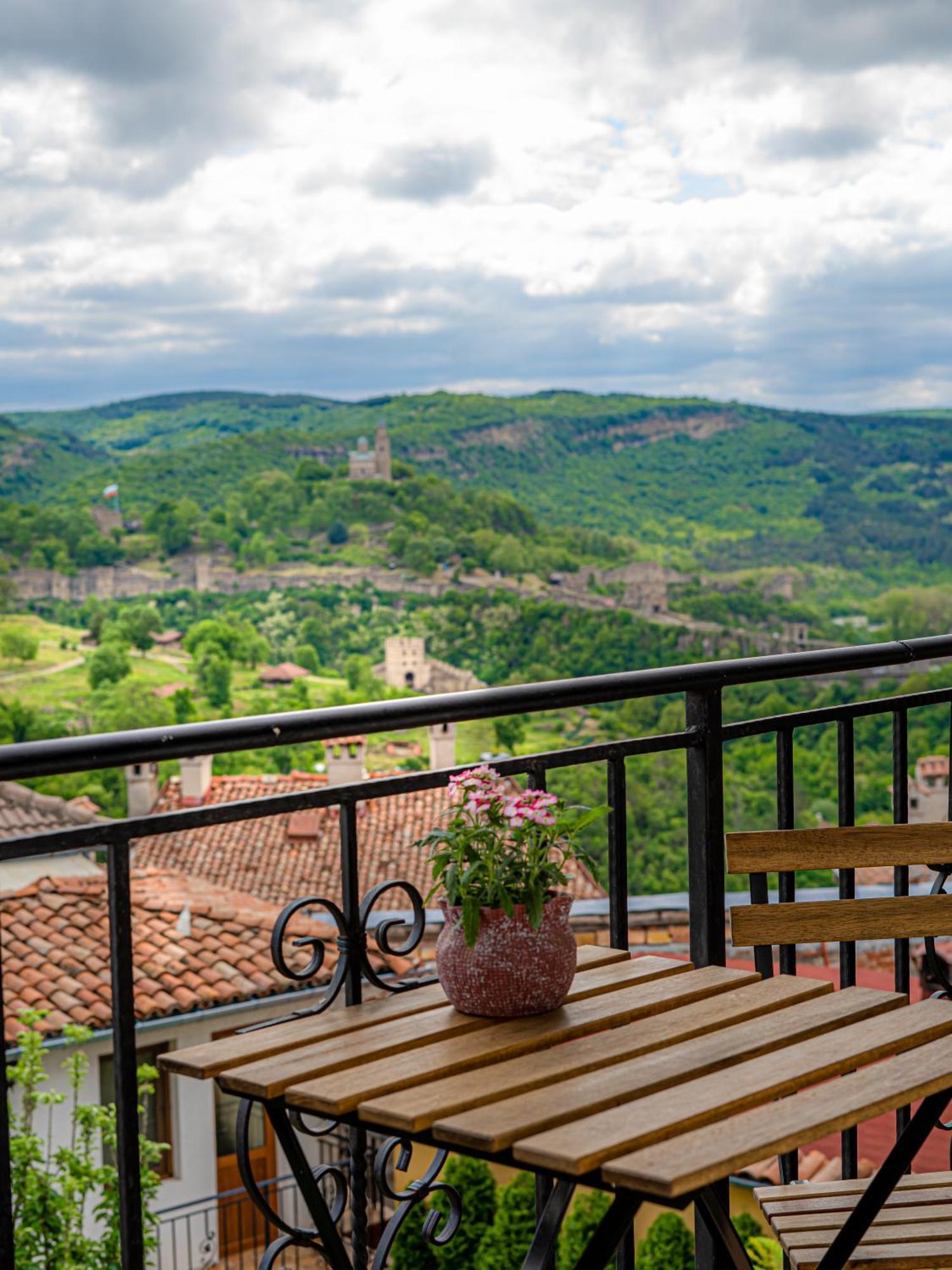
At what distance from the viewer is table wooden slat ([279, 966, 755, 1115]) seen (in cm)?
113

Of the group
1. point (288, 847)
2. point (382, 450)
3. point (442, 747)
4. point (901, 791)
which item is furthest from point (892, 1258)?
point (382, 450)

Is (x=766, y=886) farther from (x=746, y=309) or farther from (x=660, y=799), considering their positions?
(x=746, y=309)

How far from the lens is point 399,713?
146cm

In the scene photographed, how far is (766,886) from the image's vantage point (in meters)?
1.84

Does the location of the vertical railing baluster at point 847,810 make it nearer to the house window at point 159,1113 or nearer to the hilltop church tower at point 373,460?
the house window at point 159,1113

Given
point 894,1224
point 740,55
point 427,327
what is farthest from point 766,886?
point 427,327

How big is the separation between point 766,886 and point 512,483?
156 feet

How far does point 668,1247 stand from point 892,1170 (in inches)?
418

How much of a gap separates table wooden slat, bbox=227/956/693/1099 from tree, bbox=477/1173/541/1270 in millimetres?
10928

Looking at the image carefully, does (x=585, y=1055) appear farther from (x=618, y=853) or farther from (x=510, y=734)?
(x=510, y=734)

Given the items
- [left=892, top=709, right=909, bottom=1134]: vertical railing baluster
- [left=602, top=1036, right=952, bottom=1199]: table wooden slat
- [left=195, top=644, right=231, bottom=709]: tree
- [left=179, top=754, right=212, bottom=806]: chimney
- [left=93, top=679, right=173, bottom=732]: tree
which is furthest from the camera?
[left=195, top=644, right=231, bottom=709]: tree

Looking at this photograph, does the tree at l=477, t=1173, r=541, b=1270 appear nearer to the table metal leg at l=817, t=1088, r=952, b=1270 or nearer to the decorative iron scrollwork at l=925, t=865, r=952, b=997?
the decorative iron scrollwork at l=925, t=865, r=952, b=997

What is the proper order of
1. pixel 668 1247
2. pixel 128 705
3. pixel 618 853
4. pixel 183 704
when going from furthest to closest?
pixel 183 704
pixel 128 705
pixel 668 1247
pixel 618 853

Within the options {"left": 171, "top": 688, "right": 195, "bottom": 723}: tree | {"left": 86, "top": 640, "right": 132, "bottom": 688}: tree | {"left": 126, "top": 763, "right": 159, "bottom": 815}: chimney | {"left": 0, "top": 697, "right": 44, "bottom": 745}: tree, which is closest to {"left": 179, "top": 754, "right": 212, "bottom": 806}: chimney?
{"left": 126, "top": 763, "right": 159, "bottom": 815}: chimney
